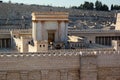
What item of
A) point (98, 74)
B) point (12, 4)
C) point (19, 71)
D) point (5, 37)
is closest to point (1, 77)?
point (19, 71)

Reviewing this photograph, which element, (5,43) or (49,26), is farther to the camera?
(5,43)

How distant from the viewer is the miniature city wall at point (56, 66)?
14.7 m

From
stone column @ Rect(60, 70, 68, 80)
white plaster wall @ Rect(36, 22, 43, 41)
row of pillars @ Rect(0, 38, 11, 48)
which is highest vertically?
white plaster wall @ Rect(36, 22, 43, 41)

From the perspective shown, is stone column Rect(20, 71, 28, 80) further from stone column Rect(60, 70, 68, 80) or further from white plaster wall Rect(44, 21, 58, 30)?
white plaster wall Rect(44, 21, 58, 30)

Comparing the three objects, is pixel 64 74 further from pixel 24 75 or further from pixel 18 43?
pixel 18 43

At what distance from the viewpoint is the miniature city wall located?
48.1ft

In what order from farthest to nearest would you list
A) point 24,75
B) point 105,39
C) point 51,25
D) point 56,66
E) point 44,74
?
point 105,39 → point 51,25 → point 56,66 → point 44,74 → point 24,75

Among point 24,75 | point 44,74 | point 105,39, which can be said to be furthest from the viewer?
point 105,39

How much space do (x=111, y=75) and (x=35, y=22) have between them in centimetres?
1048

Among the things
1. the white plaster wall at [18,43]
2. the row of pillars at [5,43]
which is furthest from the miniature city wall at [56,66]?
the row of pillars at [5,43]

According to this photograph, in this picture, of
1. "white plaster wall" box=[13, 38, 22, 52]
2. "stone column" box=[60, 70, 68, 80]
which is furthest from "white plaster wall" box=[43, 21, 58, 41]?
"stone column" box=[60, 70, 68, 80]

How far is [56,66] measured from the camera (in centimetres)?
1497

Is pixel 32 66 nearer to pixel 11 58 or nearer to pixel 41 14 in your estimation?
pixel 11 58

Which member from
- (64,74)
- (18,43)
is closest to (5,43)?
(18,43)
